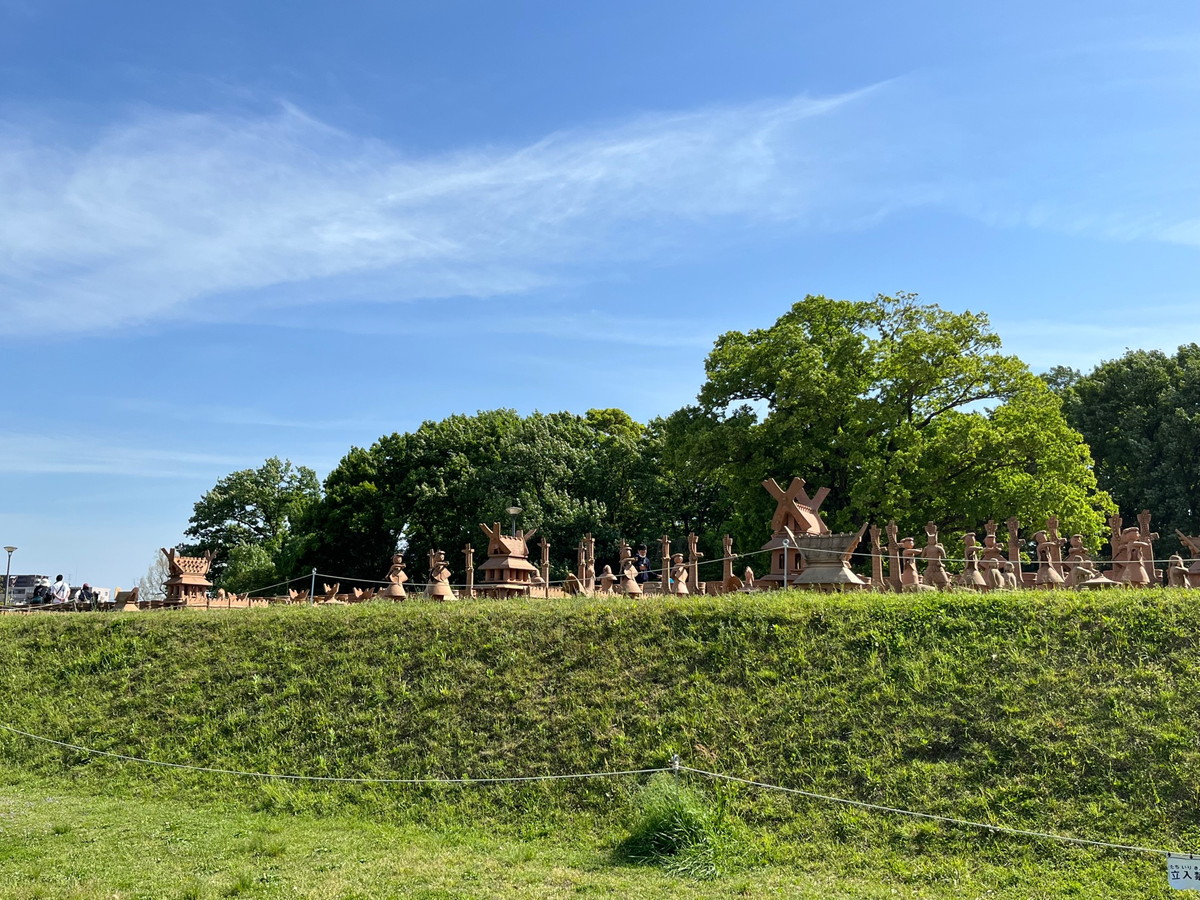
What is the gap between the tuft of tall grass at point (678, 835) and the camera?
31.3ft

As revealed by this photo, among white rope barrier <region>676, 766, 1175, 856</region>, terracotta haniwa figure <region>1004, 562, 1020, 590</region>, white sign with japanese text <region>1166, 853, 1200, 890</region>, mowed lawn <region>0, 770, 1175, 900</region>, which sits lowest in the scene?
mowed lawn <region>0, 770, 1175, 900</region>

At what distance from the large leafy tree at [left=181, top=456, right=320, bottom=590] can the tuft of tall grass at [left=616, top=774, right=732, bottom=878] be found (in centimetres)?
4329

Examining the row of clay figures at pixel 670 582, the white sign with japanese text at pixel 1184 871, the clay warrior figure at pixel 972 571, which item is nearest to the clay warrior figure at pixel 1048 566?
the clay warrior figure at pixel 972 571

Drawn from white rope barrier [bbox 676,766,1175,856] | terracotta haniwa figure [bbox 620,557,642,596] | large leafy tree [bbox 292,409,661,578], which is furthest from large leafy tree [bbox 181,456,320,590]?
white rope barrier [bbox 676,766,1175,856]

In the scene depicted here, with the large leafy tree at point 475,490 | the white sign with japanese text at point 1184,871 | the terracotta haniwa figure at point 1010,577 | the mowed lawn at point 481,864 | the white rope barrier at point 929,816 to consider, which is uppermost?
the large leafy tree at point 475,490

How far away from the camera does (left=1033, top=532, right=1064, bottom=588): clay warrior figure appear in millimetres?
17672

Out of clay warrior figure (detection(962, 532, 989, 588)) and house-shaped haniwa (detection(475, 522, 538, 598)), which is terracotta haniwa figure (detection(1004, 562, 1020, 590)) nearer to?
clay warrior figure (detection(962, 532, 989, 588))

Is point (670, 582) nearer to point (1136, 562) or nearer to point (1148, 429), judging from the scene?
point (1136, 562)

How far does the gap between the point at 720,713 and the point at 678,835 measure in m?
2.32

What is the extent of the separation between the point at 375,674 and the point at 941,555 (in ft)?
34.3

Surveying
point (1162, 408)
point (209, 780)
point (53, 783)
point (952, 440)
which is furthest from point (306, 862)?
point (1162, 408)

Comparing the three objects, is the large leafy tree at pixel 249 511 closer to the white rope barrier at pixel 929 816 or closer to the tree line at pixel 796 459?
the tree line at pixel 796 459

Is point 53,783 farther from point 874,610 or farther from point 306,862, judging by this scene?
point 874,610

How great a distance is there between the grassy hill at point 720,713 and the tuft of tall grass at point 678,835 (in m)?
0.43
